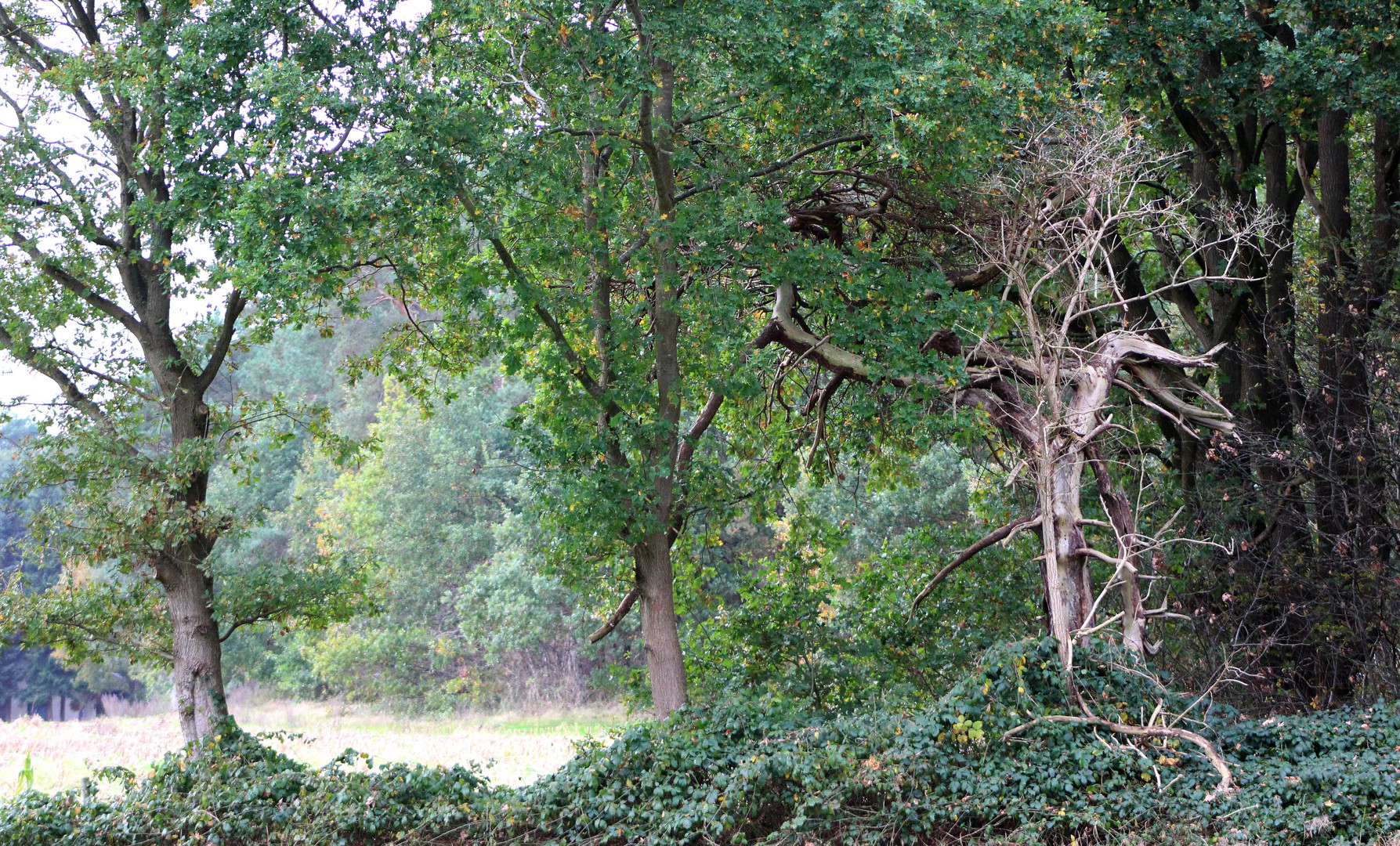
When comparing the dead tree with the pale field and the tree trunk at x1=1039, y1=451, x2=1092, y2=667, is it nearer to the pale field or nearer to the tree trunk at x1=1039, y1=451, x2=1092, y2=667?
the tree trunk at x1=1039, y1=451, x2=1092, y2=667

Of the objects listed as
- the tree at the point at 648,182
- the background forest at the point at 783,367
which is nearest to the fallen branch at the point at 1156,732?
the background forest at the point at 783,367

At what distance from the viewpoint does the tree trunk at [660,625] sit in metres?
9.19

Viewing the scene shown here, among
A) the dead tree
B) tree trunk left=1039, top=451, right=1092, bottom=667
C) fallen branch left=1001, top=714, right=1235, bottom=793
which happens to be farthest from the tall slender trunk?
tree trunk left=1039, top=451, right=1092, bottom=667

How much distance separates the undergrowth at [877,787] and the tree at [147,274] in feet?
5.01

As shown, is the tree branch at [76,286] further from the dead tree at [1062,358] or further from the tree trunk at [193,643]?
the dead tree at [1062,358]

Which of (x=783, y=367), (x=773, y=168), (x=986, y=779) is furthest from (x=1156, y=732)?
(x=773, y=168)

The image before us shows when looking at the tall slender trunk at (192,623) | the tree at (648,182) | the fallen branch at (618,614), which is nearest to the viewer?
the tree at (648,182)

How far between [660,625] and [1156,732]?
13.5 ft

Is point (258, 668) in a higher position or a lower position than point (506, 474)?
lower

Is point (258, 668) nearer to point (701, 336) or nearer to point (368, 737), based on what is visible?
point (368, 737)

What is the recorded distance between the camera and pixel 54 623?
8.68 meters

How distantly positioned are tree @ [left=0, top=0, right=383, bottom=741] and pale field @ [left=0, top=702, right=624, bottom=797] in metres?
5.85

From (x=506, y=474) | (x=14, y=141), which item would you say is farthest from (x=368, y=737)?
(x=14, y=141)

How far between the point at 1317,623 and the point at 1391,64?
5043mm
